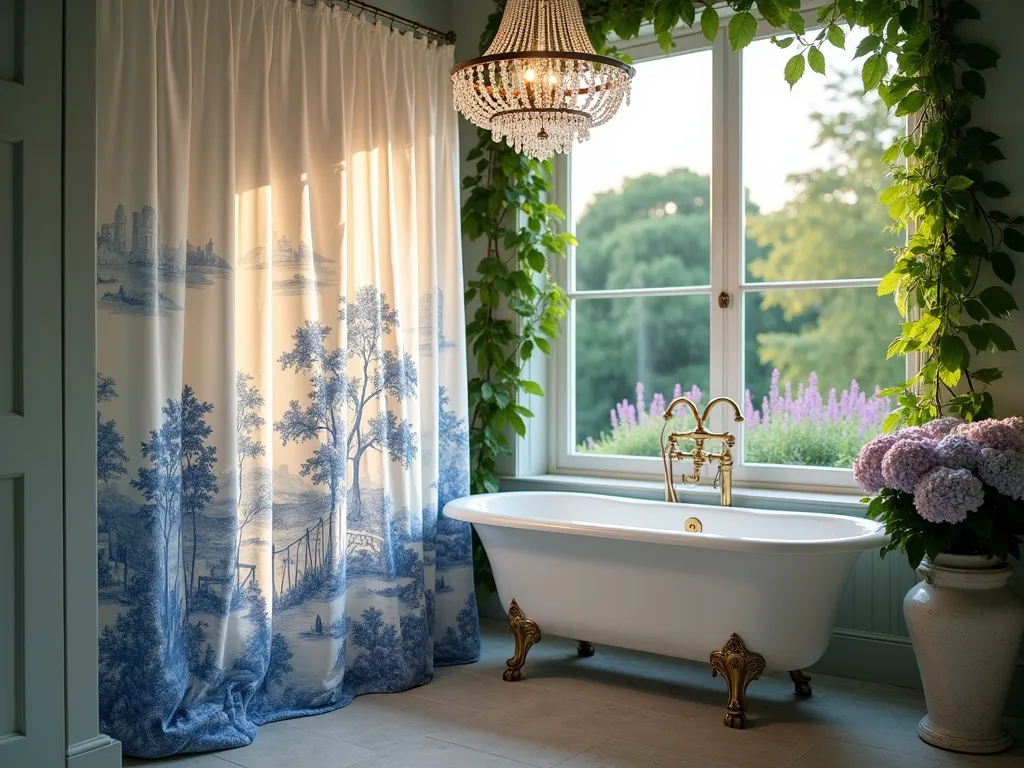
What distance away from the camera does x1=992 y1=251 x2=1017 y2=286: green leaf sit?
3.29m

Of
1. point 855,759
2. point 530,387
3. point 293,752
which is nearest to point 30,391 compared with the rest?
point 293,752

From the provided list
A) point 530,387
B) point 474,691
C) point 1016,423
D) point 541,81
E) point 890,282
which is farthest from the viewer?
point 530,387

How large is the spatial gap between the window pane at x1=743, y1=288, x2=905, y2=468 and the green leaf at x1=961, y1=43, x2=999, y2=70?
89 centimetres

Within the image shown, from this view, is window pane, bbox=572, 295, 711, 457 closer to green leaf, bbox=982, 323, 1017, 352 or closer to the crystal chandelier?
green leaf, bbox=982, 323, 1017, 352

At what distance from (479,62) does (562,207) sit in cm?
173

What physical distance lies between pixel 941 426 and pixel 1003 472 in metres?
0.30

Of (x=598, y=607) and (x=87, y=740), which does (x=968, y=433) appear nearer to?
(x=598, y=607)

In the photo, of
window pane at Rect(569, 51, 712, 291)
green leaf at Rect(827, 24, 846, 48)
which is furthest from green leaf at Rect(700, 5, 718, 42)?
window pane at Rect(569, 51, 712, 291)

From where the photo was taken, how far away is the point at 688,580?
3.33 metres

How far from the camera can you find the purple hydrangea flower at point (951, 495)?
2930 millimetres

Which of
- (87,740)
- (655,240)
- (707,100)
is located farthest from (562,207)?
(87,740)

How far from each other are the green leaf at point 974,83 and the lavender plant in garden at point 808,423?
1104mm

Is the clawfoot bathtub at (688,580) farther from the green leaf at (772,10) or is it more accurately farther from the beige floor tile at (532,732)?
the green leaf at (772,10)

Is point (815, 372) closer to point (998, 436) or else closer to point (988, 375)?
point (988, 375)
